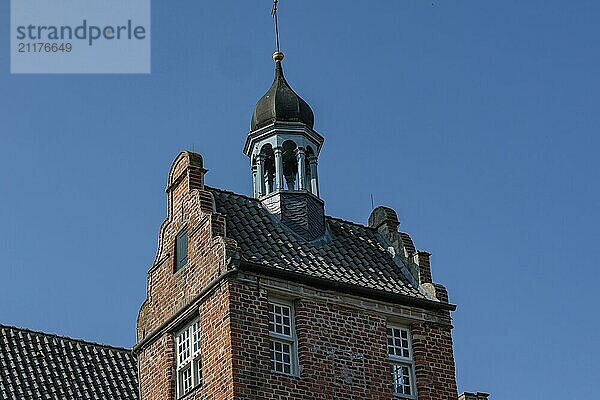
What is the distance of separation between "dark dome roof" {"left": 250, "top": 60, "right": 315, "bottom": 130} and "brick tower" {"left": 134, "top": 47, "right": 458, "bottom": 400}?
0.04 m

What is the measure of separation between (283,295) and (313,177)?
482 centimetres

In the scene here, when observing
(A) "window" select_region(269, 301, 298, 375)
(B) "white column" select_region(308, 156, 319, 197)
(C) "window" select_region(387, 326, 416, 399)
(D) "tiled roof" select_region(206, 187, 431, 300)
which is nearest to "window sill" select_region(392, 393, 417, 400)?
(C) "window" select_region(387, 326, 416, 399)

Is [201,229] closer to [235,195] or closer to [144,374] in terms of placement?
[235,195]

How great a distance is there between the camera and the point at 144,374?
29.4m

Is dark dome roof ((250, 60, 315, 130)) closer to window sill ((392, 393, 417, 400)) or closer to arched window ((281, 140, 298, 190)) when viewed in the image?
arched window ((281, 140, 298, 190))

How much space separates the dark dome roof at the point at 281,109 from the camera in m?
31.0

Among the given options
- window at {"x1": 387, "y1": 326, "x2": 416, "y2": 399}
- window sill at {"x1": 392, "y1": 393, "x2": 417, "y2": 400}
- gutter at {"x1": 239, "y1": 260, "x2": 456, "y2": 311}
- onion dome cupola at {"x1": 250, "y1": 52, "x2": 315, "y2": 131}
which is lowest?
window sill at {"x1": 392, "y1": 393, "x2": 417, "y2": 400}

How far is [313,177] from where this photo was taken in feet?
102

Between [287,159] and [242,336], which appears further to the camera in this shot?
[287,159]

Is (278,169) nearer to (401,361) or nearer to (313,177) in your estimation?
(313,177)

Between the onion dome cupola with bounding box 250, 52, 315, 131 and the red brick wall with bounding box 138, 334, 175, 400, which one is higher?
the onion dome cupola with bounding box 250, 52, 315, 131

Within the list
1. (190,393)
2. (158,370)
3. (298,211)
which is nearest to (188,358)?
(190,393)

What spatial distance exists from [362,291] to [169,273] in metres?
4.89

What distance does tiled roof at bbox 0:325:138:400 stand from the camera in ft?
102
